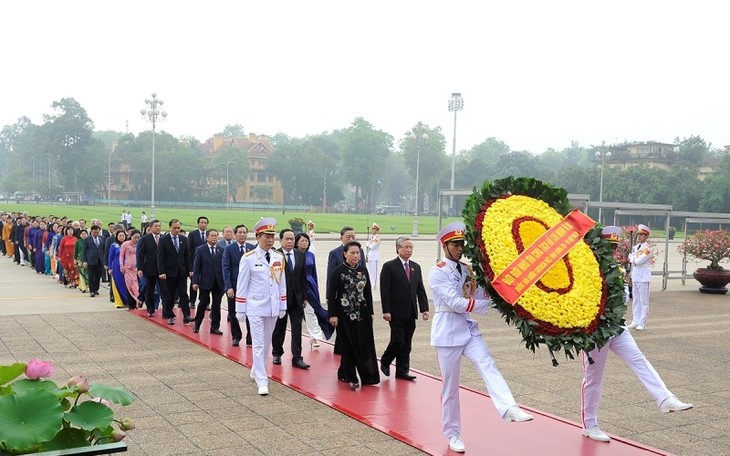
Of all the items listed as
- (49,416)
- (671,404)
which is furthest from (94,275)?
(49,416)

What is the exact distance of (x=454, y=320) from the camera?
6031 millimetres

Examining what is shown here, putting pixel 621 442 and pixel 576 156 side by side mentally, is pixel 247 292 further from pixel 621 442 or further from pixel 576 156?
pixel 576 156

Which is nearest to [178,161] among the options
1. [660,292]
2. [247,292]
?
[660,292]

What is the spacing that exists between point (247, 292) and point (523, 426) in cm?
345

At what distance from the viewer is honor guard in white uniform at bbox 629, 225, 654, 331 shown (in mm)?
13617

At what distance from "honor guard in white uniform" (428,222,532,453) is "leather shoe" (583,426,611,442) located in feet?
4.00

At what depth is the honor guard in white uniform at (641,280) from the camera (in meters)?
13.6

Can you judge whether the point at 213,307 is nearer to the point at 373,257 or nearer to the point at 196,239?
the point at 196,239

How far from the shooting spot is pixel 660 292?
67.8ft

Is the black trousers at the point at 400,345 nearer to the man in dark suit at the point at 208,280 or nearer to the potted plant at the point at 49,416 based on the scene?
the man in dark suit at the point at 208,280

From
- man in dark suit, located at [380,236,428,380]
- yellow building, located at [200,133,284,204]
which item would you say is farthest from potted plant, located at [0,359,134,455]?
yellow building, located at [200,133,284,204]

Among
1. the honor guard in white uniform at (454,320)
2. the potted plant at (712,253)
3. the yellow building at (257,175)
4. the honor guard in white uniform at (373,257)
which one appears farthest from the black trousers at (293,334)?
the yellow building at (257,175)

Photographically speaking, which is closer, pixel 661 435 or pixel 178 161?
pixel 661 435

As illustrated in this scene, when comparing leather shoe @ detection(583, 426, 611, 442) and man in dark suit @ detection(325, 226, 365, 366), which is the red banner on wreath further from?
man in dark suit @ detection(325, 226, 365, 366)
